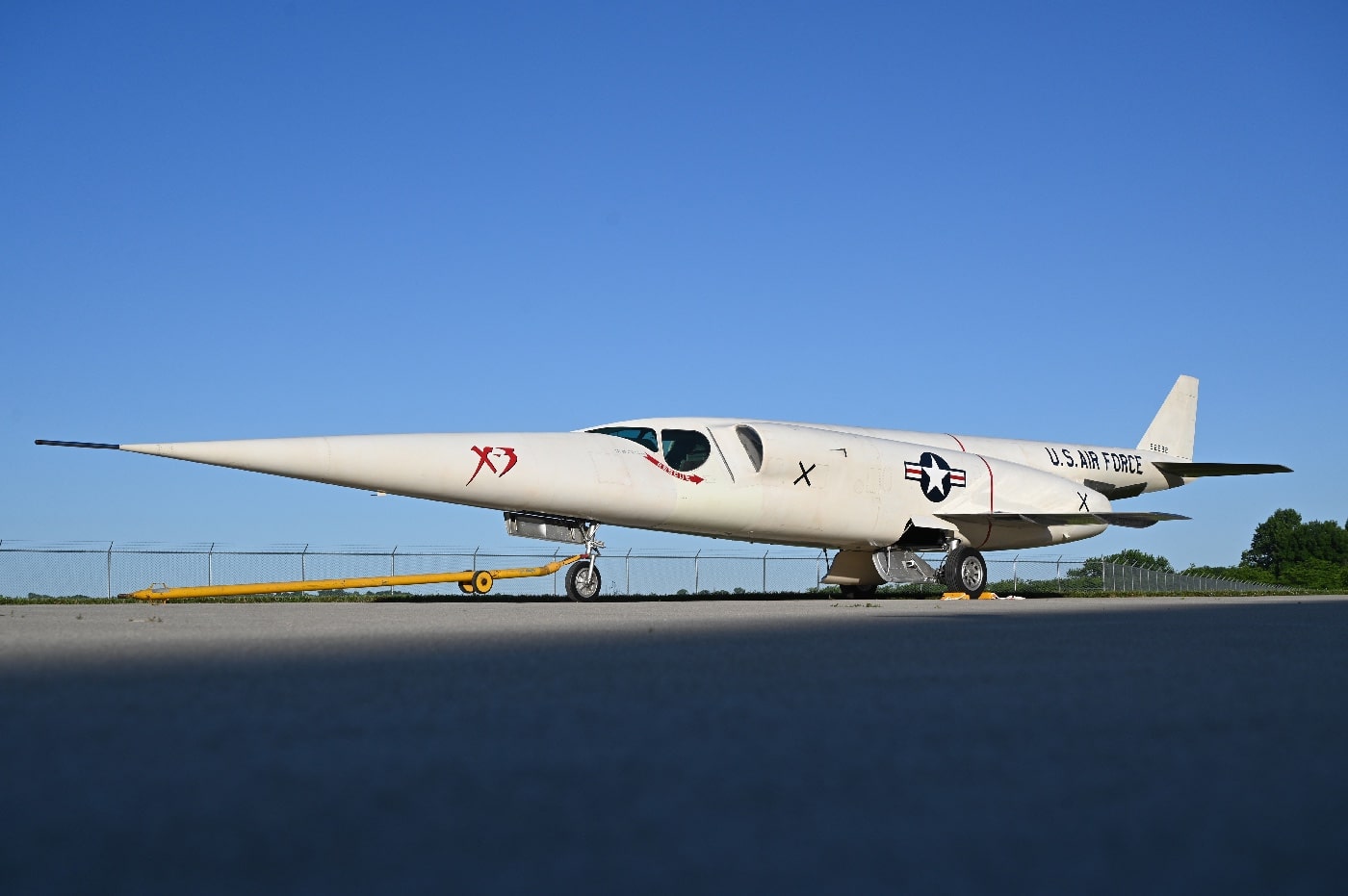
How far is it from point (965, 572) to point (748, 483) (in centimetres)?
352

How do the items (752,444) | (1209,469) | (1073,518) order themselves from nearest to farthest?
(752,444) → (1073,518) → (1209,469)

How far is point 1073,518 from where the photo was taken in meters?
19.0

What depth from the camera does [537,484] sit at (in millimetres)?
14203

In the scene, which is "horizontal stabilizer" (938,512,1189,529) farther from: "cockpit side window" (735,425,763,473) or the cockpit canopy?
the cockpit canopy

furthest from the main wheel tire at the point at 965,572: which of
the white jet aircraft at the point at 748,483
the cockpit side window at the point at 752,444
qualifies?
the cockpit side window at the point at 752,444

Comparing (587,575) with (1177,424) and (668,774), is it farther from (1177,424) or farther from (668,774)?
(1177,424)

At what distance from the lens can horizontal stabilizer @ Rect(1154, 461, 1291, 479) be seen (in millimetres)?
23672

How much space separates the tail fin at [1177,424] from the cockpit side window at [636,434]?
1388 centimetres

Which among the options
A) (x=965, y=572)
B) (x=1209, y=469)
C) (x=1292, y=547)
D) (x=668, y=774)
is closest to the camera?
(x=668, y=774)

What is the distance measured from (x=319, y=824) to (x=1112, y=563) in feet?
124

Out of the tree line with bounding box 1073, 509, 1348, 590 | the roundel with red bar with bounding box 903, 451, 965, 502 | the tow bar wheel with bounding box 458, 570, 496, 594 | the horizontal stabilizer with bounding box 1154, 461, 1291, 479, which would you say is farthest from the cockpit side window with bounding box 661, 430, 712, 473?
the tree line with bounding box 1073, 509, 1348, 590

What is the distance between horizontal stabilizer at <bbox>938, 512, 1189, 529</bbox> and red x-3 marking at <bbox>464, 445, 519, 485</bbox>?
699 centimetres

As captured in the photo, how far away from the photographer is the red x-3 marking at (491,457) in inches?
544

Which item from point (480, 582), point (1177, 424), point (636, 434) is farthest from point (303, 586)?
point (1177, 424)
